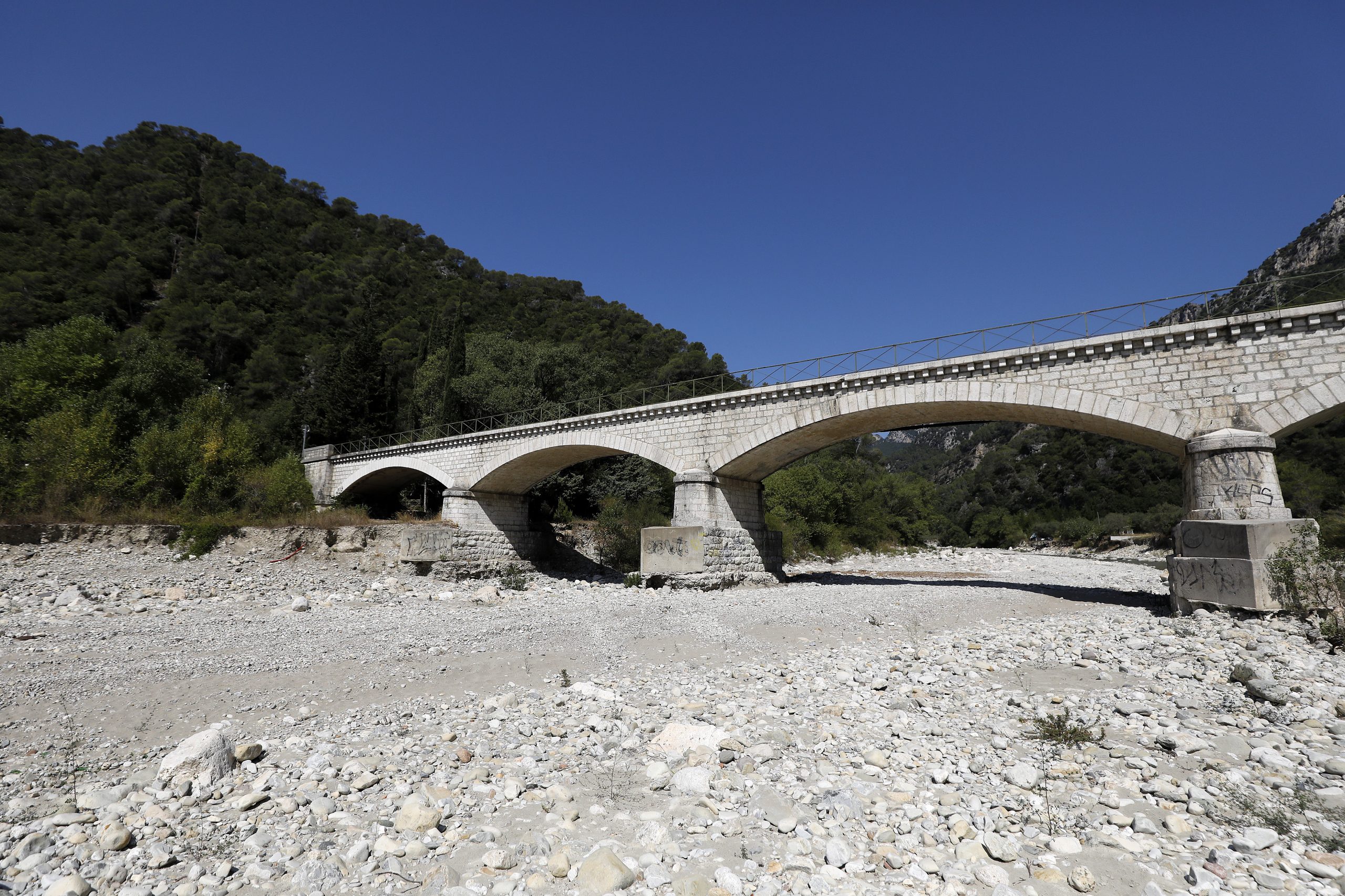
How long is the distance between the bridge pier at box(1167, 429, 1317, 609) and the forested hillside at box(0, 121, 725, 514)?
28346 millimetres

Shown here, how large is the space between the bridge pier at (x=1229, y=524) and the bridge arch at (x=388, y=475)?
81.5 feet

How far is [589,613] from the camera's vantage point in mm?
13211

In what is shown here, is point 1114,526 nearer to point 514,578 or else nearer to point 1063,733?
point 514,578

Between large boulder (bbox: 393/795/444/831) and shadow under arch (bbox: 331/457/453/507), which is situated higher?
shadow under arch (bbox: 331/457/453/507)

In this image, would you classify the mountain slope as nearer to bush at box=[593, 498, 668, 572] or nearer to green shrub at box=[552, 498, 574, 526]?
green shrub at box=[552, 498, 574, 526]

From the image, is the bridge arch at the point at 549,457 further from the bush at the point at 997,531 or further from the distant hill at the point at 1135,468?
the bush at the point at 997,531

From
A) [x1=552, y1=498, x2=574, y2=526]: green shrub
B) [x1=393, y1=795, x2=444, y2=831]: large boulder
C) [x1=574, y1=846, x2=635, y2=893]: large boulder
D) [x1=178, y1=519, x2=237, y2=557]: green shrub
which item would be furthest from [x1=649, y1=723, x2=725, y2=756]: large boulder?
[x1=552, y1=498, x2=574, y2=526]: green shrub

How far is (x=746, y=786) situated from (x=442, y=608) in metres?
13.5

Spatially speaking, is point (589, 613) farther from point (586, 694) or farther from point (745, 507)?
point (745, 507)

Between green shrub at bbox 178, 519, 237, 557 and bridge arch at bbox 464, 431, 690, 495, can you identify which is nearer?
green shrub at bbox 178, 519, 237, 557

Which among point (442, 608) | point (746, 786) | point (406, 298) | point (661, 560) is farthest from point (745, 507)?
point (406, 298)

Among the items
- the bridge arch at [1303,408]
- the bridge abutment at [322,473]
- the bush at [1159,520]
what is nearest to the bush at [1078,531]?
the bush at [1159,520]

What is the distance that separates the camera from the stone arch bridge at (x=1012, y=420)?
1121 cm

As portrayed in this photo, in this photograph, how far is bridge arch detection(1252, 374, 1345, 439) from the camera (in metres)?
11.2
